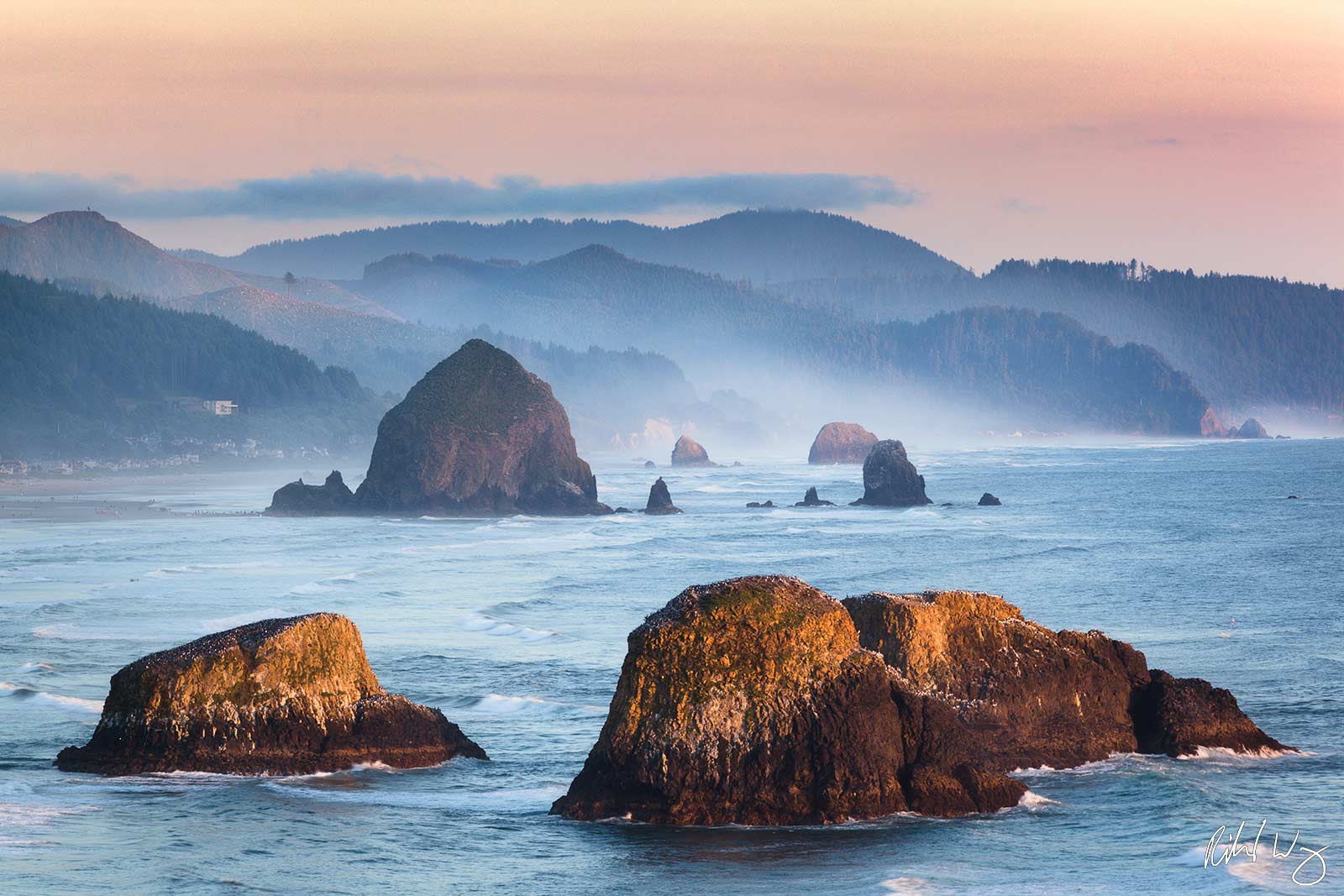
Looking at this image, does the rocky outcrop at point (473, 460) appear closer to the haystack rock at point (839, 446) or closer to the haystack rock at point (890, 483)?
the haystack rock at point (890, 483)

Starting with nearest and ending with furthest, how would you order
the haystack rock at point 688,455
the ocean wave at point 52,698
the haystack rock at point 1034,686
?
the haystack rock at point 1034,686, the ocean wave at point 52,698, the haystack rock at point 688,455

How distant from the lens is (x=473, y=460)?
96.8m

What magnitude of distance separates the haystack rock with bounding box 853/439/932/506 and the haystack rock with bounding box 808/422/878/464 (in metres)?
88.9

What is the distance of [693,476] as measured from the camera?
167 m

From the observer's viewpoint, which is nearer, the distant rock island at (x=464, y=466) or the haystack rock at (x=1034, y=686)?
the haystack rock at (x=1034, y=686)

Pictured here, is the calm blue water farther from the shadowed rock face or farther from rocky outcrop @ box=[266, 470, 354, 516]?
the shadowed rock face

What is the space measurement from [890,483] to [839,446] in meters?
93.3

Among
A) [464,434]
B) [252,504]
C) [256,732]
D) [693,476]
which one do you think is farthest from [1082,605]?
[693,476]

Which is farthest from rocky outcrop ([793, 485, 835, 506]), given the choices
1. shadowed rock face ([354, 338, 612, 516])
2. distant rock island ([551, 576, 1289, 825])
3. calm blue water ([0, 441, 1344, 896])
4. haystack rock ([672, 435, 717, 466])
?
haystack rock ([672, 435, 717, 466])

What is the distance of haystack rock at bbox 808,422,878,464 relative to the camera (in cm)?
19588

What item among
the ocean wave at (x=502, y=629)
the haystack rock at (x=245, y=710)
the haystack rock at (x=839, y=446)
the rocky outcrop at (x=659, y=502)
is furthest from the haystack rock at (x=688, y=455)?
the haystack rock at (x=245, y=710)

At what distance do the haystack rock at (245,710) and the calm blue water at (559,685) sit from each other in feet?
1.58

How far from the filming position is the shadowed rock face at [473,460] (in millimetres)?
95375

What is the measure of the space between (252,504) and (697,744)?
92494 millimetres
